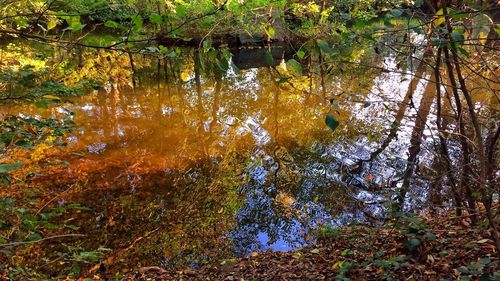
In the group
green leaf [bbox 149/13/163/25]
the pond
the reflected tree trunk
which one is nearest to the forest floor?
the pond

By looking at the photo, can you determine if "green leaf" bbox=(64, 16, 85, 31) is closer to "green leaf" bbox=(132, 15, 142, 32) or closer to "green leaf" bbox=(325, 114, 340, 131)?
"green leaf" bbox=(132, 15, 142, 32)

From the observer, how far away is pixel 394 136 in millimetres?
8336

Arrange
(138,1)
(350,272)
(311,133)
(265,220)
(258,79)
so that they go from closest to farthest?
(350,272) → (265,220) → (311,133) → (258,79) → (138,1)

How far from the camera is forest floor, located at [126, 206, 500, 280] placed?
309 centimetres

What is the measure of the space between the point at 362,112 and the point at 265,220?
18.1 feet

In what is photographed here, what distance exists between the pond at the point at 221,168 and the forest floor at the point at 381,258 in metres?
0.33

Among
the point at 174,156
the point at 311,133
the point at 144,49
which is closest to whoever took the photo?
the point at 144,49

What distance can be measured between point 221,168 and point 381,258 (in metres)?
4.21

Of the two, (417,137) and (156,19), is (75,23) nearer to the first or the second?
(156,19)

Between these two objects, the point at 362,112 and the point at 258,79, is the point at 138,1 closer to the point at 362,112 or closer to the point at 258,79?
the point at 258,79

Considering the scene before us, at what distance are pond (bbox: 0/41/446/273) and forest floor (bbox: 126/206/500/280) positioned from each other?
1.09 feet

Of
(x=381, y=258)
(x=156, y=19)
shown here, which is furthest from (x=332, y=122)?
(x=381, y=258)

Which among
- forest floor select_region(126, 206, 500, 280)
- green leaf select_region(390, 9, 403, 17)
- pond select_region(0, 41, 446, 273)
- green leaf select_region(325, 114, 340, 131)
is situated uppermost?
pond select_region(0, 41, 446, 273)

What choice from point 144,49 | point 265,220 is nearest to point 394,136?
point 265,220
